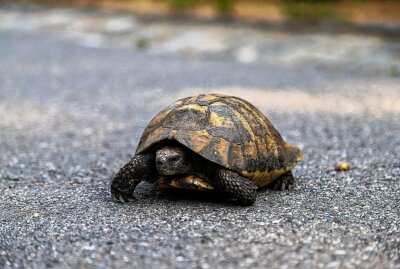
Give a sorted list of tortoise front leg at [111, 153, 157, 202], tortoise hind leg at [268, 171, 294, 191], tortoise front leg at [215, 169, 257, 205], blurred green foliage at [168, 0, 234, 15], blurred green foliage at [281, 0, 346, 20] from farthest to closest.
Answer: blurred green foliage at [168, 0, 234, 15] < blurred green foliage at [281, 0, 346, 20] < tortoise hind leg at [268, 171, 294, 191] < tortoise front leg at [111, 153, 157, 202] < tortoise front leg at [215, 169, 257, 205]

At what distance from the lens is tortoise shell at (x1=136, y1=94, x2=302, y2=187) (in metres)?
2.61

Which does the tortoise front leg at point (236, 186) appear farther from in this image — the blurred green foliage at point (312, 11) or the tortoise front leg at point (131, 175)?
the blurred green foliage at point (312, 11)

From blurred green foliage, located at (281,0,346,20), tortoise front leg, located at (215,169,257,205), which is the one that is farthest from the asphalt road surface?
blurred green foliage, located at (281,0,346,20)

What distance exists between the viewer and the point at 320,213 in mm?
2543

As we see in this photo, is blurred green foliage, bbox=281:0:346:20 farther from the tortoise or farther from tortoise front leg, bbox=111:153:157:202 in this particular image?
tortoise front leg, bbox=111:153:157:202

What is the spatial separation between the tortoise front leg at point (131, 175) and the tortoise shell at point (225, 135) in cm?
5

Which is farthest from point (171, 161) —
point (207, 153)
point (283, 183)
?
point (283, 183)

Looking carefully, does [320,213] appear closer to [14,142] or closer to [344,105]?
[14,142]

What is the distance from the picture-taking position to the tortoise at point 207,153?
2.59m

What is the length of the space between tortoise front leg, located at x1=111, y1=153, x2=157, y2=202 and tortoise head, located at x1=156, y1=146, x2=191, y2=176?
0.36 ft

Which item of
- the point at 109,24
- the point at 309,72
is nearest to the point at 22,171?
the point at 309,72

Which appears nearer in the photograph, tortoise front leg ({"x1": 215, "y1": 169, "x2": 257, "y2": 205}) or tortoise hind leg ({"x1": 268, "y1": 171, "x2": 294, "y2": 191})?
tortoise front leg ({"x1": 215, "y1": 169, "x2": 257, "y2": 205})

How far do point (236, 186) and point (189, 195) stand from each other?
30 centimetres

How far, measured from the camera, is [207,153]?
2.59 metres
